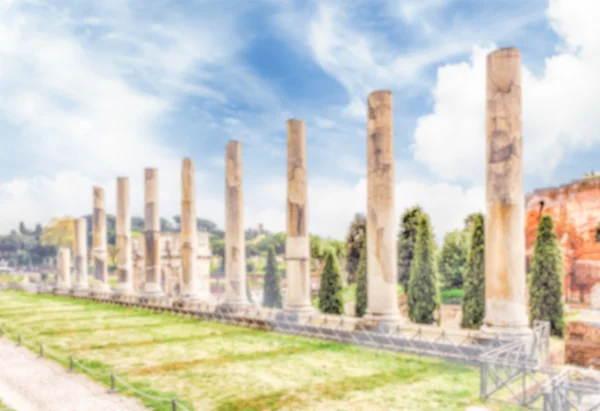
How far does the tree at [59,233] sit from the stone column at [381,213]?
10525 cm

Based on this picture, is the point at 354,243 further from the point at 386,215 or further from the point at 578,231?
the point at 386,215

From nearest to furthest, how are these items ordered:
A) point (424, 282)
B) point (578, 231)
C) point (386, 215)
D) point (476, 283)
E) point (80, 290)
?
point (386, 215)
point (476, 283)
point (424, 282)
point (578, 231)
point (80, 290)

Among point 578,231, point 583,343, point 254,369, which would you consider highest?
point 578,231

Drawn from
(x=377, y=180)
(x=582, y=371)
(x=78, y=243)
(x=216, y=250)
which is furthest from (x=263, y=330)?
(x=216, y=250)

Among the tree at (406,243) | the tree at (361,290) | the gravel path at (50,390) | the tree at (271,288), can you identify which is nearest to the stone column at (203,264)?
the tree at (271,288)

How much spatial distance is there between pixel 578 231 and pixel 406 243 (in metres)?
14.5

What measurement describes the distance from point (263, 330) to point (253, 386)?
411 inches

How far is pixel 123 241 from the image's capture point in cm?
4378

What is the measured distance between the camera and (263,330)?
2628 centimetres

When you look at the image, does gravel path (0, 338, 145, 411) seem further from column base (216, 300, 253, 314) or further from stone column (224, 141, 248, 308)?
stone column (224, 141, 248, 308)

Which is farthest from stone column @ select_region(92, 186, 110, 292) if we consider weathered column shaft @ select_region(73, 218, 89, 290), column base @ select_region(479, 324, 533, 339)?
column base @ select_region(479, 324, 533, 339)

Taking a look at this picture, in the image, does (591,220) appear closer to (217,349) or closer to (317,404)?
(217,349)

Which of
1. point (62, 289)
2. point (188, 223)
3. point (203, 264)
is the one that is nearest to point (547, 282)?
point (188, 223)

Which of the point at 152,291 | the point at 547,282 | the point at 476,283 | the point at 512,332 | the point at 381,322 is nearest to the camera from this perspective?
the point at 512,332
